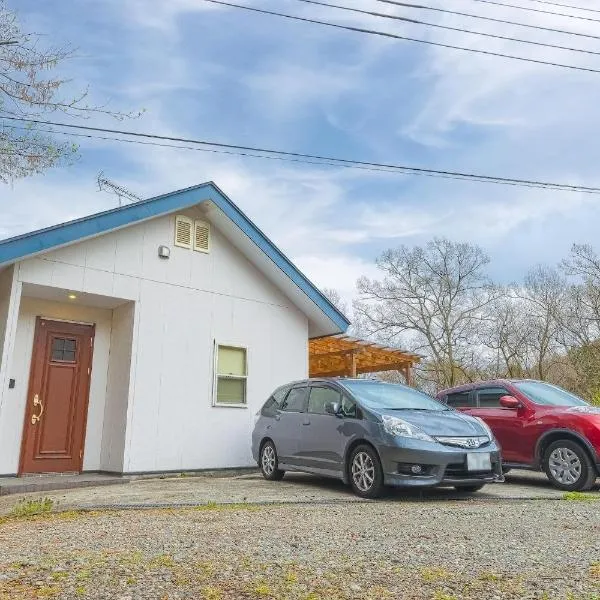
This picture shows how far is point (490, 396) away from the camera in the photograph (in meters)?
9.54

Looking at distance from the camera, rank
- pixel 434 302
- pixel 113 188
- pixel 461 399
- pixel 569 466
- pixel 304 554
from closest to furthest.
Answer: pixel 304 554 < pixel 569 466 < pixel 461 399 < pixel 113 188 < pixel 434 302

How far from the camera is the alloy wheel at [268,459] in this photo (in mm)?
9125

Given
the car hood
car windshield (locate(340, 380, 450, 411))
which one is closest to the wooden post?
car windshield (locate(340, 380, 450, 411))

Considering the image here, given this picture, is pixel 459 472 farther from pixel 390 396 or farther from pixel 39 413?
pixel 39 413

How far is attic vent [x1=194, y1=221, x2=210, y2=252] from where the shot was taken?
437 inches

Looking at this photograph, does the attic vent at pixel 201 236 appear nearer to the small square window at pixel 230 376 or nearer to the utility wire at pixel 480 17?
the small square window at pixel 230 376

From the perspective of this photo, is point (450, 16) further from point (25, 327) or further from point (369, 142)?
point (25, 327)

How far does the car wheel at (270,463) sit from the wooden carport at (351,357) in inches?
191

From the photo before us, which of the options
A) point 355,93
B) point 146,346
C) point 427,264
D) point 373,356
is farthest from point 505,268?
point 146,346

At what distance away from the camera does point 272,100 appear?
14.0 metres

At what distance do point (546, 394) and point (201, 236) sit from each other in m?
6.70

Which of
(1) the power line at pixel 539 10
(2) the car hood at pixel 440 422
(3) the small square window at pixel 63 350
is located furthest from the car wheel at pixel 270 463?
(1) the power line at pixel 539 10

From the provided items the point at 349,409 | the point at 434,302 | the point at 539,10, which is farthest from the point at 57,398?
the point at 434,302

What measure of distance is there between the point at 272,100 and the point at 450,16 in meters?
5.22
